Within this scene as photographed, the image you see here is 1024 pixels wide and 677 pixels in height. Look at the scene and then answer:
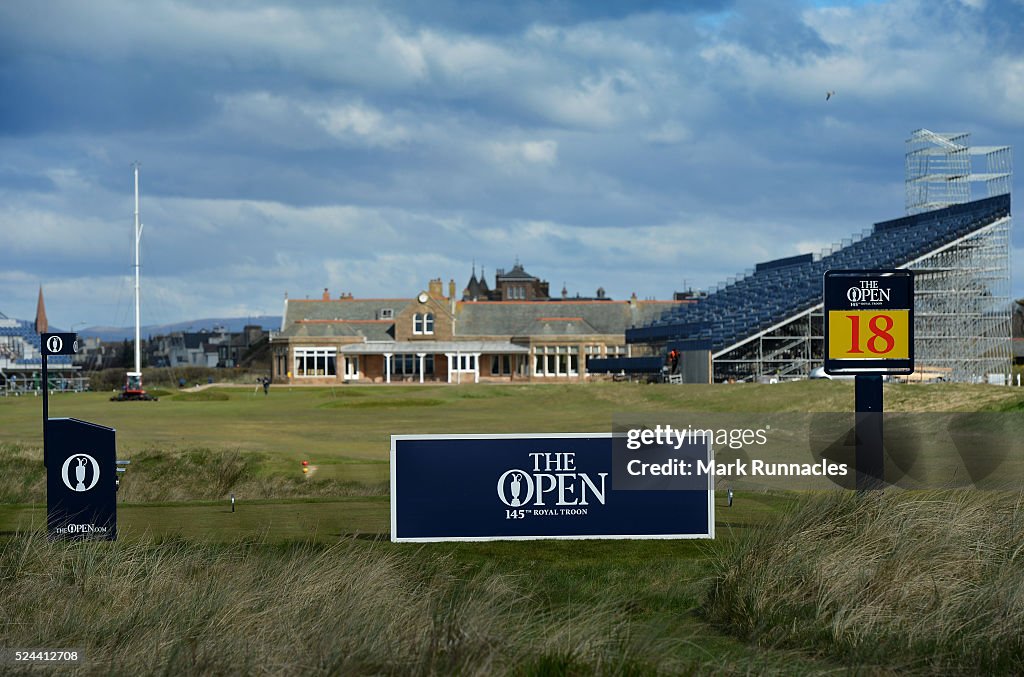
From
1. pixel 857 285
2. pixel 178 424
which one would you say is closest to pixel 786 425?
pixel 857 285

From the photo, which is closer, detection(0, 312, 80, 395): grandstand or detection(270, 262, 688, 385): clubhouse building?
detection(0, 312, 80, 395): grandstand

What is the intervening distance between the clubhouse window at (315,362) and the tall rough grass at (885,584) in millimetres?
81481

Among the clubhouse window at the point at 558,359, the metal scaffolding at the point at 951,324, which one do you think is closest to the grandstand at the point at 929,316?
the metal scaffolding at the point at 951,324

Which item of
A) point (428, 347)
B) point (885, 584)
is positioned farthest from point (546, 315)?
point (885, 584)

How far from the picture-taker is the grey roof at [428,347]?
91125 mm

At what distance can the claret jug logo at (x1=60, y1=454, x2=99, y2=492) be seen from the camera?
14.0 m

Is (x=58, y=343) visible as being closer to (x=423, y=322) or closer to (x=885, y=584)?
(x=885, y=584)

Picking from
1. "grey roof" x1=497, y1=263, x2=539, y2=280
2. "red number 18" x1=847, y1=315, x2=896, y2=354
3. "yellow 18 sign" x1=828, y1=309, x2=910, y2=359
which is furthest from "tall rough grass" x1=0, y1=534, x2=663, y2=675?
"grey roof" x1=497, y1=263, x2=539, y2=280

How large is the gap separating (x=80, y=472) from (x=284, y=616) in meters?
5.84

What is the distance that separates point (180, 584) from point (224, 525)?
522cm

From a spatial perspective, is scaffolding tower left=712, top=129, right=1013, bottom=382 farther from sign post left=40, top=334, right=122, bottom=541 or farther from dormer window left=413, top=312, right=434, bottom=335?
sign post left=40, top=334, right=122, bottom=541

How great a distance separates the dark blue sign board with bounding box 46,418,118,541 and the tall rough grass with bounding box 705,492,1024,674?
7.06 m

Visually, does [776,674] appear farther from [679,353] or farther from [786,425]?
[679,353]

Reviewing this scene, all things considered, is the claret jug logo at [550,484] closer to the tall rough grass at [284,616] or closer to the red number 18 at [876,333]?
the tall rough grass at [284,616]
